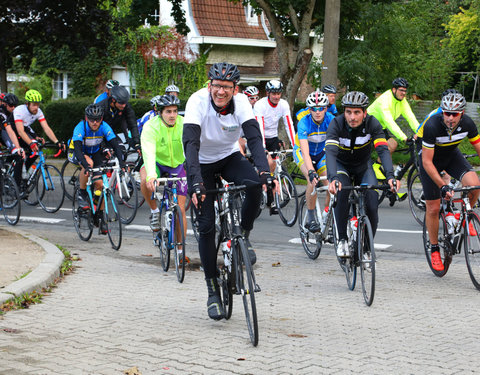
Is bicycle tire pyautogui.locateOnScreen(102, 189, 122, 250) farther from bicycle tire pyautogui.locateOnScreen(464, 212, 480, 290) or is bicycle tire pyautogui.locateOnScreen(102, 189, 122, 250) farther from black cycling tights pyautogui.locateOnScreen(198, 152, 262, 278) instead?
bicycle tire pyautogui.locateOnScreen(464, 212, 480, 290)

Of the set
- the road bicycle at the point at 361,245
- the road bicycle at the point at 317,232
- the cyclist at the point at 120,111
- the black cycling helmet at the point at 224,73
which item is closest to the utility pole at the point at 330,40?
the cyclist at the point at 120,111

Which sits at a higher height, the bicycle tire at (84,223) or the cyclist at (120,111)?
the cyclist at (120,111)

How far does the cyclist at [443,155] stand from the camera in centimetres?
830

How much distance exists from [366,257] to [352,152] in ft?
3.99

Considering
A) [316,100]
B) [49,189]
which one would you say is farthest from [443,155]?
[49,189]

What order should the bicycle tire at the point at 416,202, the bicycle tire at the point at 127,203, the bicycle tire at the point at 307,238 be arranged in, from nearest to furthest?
the bicycle tire at the point at 307,238 < the bicycle tire at the point at 416,202 < the bicycle tire at the point at 127,203

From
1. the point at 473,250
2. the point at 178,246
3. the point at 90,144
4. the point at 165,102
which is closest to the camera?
the point at 473,250

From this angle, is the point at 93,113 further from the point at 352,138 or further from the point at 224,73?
the point at 224,73

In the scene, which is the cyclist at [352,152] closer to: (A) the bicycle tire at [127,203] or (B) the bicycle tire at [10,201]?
(A) the bicycle tire at [127,203]

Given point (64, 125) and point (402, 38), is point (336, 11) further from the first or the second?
point (64, 125)

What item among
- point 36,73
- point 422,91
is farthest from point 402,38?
point 36,73

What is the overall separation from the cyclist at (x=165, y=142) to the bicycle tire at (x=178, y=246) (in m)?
0.09

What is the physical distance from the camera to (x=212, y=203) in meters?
6.81

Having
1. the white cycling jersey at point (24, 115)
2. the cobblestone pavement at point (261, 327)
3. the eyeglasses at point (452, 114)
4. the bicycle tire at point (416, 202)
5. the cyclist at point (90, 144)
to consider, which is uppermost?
the eyeglasses at point (452, 114)
